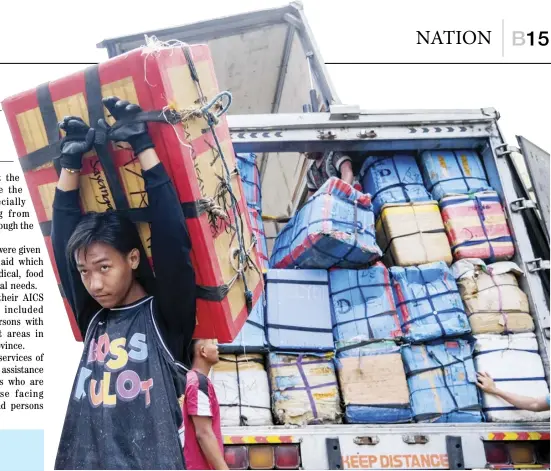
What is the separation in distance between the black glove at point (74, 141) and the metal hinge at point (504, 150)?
306 centimetres

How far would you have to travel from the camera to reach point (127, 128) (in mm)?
2902

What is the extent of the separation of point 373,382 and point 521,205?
1.64 meters

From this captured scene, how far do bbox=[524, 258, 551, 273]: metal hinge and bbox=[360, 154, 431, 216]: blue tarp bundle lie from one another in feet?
2.72

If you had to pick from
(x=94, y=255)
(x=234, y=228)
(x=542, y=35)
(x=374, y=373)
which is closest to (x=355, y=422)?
(x=374, y=373)

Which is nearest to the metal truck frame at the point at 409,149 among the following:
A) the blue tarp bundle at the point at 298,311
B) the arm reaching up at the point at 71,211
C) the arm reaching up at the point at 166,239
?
the blue tarp bundle at the point at 298,311

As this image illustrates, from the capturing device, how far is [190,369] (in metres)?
3.28

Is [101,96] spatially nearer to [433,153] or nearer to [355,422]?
[355,422]

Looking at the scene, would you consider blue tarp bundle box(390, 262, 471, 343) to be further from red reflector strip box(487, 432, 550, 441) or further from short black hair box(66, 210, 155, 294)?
short black hair box(66, 210, 155, 294)

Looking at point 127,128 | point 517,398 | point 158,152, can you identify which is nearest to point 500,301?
point 517,398

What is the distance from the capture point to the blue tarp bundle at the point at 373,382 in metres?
4.02

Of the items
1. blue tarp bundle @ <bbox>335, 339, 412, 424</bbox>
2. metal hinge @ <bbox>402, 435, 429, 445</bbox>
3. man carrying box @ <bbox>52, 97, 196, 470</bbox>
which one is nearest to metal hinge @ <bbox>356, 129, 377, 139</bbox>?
blue tarp bundle @ <bbox>335, 339, 412, 424</bbox>

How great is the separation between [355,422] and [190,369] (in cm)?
122

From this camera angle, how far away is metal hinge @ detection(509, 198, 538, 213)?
4629 millimetres

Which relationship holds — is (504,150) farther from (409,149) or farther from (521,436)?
(521,436)
